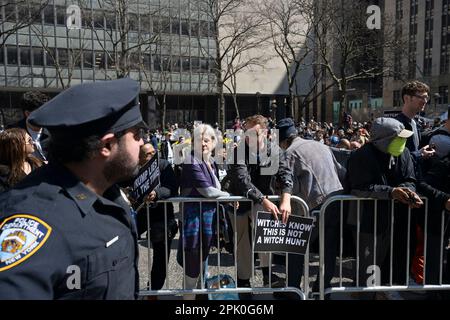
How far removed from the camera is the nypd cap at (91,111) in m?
1.37

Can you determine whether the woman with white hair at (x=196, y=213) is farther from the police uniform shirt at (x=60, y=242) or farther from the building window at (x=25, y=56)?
the building window at (x=25, y=56)

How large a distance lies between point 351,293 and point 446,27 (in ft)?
214

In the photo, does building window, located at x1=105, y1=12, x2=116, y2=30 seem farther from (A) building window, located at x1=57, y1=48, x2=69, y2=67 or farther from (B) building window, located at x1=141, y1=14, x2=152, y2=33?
(A) building window, located at x1=57, y1=48, x2=69, y2=67

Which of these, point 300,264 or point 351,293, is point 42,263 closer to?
point 300,264

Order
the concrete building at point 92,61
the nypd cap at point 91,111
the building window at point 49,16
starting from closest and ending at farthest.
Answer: the nypd cap at point 91,111, the concrete building at point 92,61, the building window at point 49,16

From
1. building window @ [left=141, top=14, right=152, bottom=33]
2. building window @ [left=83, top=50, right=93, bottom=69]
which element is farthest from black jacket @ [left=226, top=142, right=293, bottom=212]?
building window @ [left=83, top=50, right=93, bottom=69]

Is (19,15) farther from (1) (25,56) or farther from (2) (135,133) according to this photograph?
(2) (135,133)

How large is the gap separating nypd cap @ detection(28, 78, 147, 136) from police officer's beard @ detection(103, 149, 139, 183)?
0.36ft

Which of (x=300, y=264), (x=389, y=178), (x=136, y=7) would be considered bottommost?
(x=300, y=264)

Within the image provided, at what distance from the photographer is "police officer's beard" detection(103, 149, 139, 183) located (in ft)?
5.01

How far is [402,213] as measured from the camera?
394 cm

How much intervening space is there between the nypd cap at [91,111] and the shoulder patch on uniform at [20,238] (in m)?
0.31

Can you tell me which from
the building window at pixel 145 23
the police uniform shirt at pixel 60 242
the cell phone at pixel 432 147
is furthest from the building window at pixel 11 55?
the police uniform shirt at pixel 60 242

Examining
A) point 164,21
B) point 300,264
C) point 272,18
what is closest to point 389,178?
point 300,264
